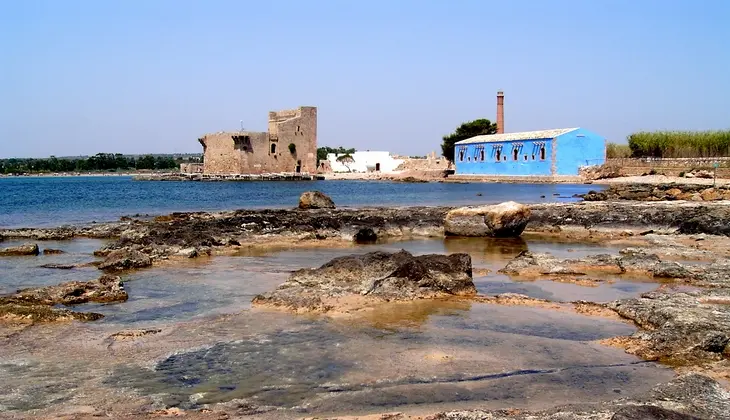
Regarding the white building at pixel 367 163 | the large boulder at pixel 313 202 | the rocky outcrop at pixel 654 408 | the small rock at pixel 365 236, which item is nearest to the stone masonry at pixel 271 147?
the white building at pixel 367 163

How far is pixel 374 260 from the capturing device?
10.1m

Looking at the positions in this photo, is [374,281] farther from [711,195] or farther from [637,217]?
[711,195]

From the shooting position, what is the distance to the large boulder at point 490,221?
18.0 metres

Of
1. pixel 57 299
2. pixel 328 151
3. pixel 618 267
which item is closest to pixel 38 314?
pixel 57 299

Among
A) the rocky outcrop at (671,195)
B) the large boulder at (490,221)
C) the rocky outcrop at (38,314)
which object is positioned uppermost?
the rocky outcrop at (671,195)

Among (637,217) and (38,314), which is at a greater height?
(637,217)

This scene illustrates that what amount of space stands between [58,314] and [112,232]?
38.6ft

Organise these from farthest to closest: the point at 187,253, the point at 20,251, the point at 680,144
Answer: the point at 680,144, the point at 20,251, the point at 187,253

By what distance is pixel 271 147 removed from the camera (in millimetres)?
71812

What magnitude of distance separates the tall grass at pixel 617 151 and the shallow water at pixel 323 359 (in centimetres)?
5286

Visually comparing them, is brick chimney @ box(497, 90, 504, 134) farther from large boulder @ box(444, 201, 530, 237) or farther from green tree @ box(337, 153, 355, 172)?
large boulder @ box(444, 201, 530, 237)

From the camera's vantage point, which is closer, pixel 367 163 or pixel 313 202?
pixel 313 202

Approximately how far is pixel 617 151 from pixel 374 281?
183ft

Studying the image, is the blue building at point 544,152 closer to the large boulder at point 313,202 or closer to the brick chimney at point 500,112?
the brick chimney at point 500,112
